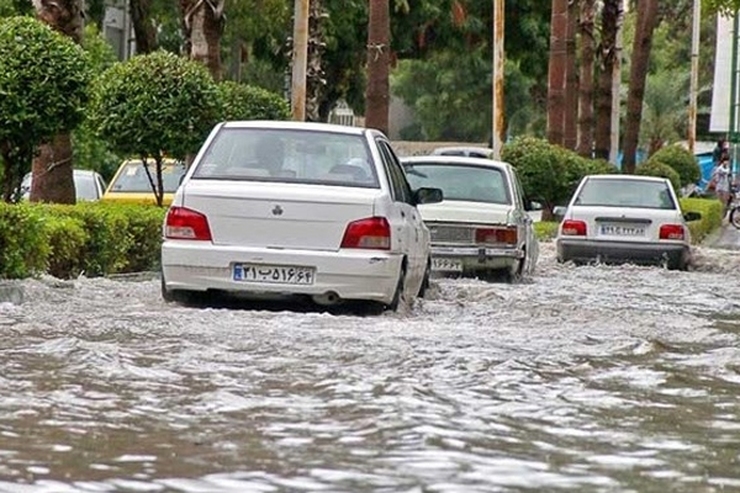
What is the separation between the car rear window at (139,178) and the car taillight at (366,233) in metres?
13.7

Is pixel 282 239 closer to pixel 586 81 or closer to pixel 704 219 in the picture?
pixel 704 219

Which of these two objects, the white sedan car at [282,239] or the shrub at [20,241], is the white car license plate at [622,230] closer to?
the shrub at [20,241]

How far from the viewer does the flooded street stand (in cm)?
709

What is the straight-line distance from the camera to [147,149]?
21172 mm

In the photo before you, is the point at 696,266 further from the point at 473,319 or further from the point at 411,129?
the point at 411,129

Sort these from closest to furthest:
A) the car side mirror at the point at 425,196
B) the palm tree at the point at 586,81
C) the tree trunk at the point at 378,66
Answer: the car side mirror at the point at 425,196
the tree trunk at the point at 378,66
the palm tree at the point at 586,81

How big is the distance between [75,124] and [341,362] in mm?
7847

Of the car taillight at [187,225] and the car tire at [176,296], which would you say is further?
the car tire at [176,296]

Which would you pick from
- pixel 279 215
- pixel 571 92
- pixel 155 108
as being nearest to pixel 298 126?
pixel 279 215

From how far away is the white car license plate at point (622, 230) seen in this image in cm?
2377

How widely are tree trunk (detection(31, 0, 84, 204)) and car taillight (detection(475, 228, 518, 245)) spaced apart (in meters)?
4.82

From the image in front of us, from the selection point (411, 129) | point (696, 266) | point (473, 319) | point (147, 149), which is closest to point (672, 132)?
point (411, 129)

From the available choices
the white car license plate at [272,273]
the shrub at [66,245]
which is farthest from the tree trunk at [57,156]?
the white car license plate at [272,273]

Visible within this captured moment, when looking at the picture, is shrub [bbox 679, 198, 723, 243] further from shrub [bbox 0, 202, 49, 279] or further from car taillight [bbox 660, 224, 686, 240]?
shrub [bbox 0, 202, 49, 279]
